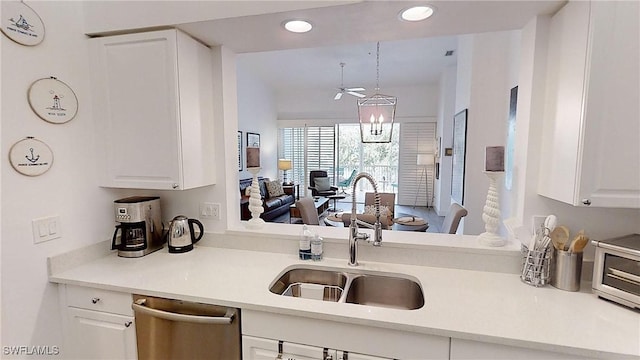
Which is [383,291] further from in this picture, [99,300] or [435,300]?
[99,300]

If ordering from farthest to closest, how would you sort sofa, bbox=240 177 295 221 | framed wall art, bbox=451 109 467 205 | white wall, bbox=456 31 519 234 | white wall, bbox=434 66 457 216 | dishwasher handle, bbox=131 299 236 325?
white wall, bbox=434 66 457 216 < sofa, bbox=240 177 295 221 < framed wall art, bbox=451 109 467 205 < white wall, bbox=456 31 519 234 < dishwasher handle, bbox=131 299 236 325

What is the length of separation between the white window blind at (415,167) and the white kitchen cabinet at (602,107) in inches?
258

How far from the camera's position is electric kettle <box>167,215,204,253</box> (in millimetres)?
1850

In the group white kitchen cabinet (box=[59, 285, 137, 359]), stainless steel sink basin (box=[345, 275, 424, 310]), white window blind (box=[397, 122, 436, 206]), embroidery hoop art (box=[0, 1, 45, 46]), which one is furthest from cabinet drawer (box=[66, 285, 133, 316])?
white window blind (box=[397, 122, 436, 206])

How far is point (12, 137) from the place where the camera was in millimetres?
1345

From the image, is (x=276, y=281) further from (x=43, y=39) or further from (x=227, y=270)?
(x=43, y=39)

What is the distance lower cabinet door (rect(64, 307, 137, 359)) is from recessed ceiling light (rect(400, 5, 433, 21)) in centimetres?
190

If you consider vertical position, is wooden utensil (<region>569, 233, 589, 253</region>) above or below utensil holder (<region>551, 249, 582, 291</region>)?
above

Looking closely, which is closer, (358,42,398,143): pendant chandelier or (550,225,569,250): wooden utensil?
(550,225,569,250): wooden utensil

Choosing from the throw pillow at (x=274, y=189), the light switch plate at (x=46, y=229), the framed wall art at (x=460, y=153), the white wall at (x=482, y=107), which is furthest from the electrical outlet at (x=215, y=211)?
the throw pillow at (x=274, y=189)

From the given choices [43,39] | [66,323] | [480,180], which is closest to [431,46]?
[480,180]

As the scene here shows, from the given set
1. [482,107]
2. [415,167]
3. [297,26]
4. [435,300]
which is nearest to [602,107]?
[435,300]

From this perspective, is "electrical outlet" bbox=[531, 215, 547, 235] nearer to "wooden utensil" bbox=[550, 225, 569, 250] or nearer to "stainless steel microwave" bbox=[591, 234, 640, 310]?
"wooden utensil" bbox=[550, 225, 569, 250]

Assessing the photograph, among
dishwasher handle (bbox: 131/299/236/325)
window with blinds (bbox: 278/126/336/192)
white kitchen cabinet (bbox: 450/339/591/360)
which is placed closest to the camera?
white kitchen cabinet (bbox: 450/339/591/360)
